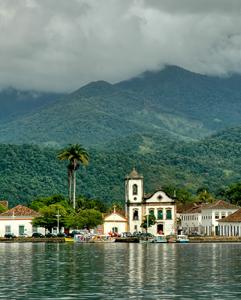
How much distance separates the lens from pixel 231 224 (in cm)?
18175

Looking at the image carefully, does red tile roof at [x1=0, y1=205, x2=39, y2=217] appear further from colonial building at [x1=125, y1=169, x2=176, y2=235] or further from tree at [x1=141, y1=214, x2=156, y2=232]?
tree at [x1=141, y1=214, x2=156, y2=232]

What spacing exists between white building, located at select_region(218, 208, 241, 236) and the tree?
14.1 m

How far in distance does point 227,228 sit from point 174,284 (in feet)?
416

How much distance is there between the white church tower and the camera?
196 meters

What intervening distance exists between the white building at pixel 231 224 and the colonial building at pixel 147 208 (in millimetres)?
12911

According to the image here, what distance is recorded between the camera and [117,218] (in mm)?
195500

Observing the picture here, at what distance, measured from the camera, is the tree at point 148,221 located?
19062 cm

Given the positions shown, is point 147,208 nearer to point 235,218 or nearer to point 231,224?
point 231,224

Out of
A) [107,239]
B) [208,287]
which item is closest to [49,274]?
[208,287]

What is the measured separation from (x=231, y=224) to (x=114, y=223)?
1037 inches

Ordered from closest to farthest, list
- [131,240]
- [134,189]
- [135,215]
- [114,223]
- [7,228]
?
[131,240] → [7,228] → [114,223] → [135,215] → [134,189]

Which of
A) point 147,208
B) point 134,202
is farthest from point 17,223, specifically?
point 147,208

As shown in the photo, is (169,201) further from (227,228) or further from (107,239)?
(107,239)

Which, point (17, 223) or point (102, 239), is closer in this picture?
point (102, 239)
